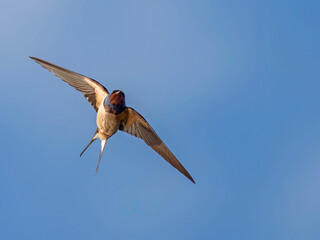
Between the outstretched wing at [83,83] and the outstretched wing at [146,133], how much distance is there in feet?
1.87

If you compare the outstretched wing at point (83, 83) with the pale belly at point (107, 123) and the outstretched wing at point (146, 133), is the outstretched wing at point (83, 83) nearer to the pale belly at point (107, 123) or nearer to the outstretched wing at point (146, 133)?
the pale belly at point (107, 123)

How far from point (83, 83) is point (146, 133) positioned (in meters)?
1.47

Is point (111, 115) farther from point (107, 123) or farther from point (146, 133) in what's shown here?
point (146, 133)

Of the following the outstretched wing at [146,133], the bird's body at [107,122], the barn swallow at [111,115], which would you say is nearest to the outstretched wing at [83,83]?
the barn swallow at [111,115]

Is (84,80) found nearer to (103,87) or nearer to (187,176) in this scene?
(103,87)

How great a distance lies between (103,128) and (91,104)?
0.52 m

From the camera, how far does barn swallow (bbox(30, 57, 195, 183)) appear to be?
7.15 metres

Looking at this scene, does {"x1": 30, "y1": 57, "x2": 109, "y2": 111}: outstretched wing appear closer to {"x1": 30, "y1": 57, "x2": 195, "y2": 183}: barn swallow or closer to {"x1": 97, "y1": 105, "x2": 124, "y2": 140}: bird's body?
{"x1": 30, "y1": 57, "x2": 195, "y2": 183}: barn swallow

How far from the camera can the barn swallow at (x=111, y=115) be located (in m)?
7.15

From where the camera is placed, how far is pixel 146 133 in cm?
779

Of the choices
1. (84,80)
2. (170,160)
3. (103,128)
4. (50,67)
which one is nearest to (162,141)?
(170,160)

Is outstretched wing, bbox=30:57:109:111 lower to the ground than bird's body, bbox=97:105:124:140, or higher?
higher

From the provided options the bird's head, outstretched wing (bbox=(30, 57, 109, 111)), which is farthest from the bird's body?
outstretched wing (bbox=(30, 57, 109, 111))

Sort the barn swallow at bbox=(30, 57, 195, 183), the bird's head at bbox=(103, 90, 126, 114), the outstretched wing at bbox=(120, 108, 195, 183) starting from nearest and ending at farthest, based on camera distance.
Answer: the bird's head at bbox=(103, 90, 126, 114) → the barn swallow at bbox=(30, 57, 195, 183) → the outstretched wing at bbox=(120, 108, 195, 183)
